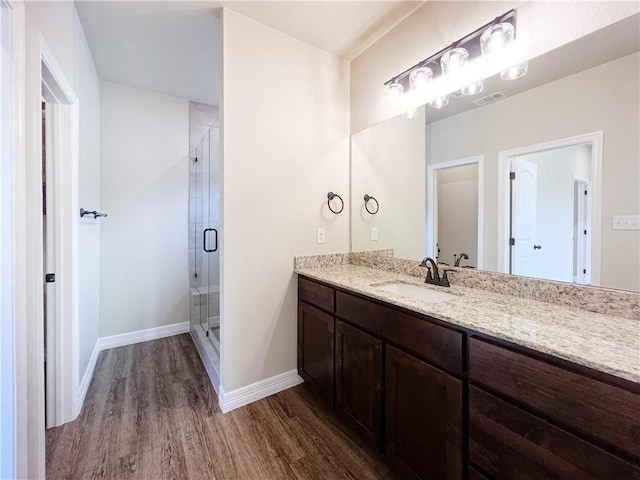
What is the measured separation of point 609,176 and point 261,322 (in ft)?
6.59

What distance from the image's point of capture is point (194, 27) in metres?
2.01

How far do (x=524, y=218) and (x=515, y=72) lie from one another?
0.73 meters

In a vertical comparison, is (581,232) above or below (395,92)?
below

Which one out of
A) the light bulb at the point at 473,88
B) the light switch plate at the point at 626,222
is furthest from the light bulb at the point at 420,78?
the light switch plate at the point at 626,222

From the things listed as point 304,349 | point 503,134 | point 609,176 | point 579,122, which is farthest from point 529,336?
point 304,349

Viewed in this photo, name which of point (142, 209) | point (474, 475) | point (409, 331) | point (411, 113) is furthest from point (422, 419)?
point (142, 209)

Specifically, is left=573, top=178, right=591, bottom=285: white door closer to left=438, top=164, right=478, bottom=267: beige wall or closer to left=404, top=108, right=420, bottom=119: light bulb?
left=438, top=164, right=478, bottom=267: beige wall

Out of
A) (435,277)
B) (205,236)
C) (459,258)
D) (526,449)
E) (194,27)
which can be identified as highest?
(194,27)

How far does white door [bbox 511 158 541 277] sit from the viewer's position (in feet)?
4.68

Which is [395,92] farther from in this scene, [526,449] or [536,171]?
[526,449]

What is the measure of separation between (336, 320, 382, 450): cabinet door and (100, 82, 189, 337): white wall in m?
2.24

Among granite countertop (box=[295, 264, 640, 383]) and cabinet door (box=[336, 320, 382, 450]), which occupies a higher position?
granite countertop (box=[295, 264, 640, 383])

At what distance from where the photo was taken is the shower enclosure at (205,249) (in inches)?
→ 96.3

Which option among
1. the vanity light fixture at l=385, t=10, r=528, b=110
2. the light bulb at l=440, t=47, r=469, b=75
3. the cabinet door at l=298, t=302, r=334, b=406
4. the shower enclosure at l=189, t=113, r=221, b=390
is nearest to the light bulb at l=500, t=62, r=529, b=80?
the vanity light fixture at l=385, t=10, r=528, b=110
